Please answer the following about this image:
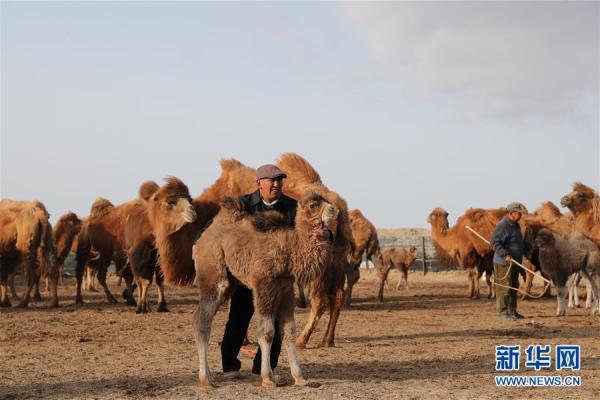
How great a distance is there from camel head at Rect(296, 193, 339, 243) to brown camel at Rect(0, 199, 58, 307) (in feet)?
37.9

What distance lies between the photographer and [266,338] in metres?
6.58

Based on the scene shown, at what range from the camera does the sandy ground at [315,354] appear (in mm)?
6855

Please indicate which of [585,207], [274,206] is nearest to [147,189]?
[274,206]

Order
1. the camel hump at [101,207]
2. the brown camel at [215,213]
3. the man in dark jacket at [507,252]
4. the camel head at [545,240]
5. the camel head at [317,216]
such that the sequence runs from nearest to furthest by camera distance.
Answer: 1. the camel head at [317,216]
2. the brown camel at [215,213]
3. the man in dark jacket at [507,252]
4. the camel head at [545,240]
5. the camel hump at [101,207]

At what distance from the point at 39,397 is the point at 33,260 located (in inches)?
411

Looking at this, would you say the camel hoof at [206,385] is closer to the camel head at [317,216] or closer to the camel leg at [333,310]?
the camel head at [317,216]

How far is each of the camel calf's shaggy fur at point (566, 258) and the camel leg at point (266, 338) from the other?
33.0ft

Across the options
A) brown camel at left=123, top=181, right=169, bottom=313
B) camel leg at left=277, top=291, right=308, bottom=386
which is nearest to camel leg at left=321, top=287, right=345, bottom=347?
camel leg at left=277, top=291, right=308, bottom=386

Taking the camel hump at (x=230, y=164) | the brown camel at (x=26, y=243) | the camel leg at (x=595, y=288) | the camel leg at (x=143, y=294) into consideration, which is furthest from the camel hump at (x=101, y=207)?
the camel leg at (x=595, y=288)

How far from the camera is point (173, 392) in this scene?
6762 millimetres

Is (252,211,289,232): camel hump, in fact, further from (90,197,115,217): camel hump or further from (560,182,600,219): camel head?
(90,197,115,217): camel hump

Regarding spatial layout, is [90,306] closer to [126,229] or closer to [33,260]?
[33,260]

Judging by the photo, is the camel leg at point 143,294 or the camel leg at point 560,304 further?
the camel leg at point 143,294

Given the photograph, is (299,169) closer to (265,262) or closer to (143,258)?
(265,262)
